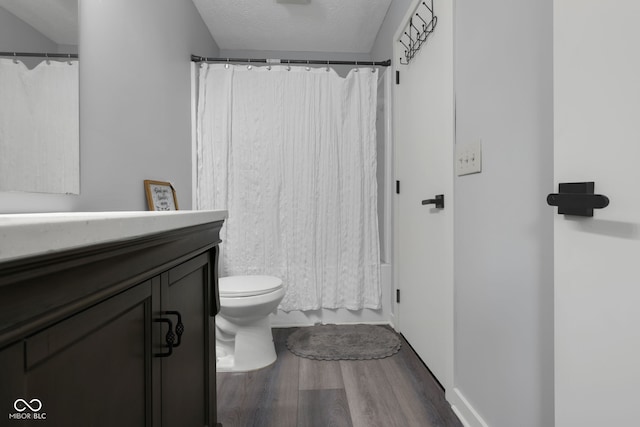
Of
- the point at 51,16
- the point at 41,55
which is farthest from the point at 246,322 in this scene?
the point at 51,16

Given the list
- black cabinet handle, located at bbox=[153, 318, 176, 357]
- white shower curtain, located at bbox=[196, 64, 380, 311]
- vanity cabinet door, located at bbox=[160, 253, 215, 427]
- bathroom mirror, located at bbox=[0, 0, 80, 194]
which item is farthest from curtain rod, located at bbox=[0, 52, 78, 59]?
white shower curtain, located at bbox=[196, 64, 380, 311]

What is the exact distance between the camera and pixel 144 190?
168 cm

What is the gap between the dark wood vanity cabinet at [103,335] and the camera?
0.35 m

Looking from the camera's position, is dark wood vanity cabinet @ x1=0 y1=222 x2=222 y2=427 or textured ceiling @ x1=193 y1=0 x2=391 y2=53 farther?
textured ceiling @ x1=193 y1=0 x2=391 y2=53

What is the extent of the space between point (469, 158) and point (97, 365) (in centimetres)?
129

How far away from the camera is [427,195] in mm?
1726

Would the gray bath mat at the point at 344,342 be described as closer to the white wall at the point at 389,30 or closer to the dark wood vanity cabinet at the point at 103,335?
the dark wood vanity cabinet at the point at 103,335

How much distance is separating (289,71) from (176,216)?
1.92 m

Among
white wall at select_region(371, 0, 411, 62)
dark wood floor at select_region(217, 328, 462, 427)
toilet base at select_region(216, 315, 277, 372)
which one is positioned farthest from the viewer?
white wall at select_region(371, 0, 411, 62)

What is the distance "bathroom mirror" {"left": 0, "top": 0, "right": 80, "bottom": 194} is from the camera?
91cm

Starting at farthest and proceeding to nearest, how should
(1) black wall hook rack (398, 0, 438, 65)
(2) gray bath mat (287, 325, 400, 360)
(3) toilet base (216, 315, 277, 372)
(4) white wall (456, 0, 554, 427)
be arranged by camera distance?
(2) gray bath mat (287, 325, 400, 360) → (3) toilet base (216, 315, 277, 372) → (1) black wall hook rack (398, 0, 438, 65) → (4) white wall (456, 0, 554, 427)

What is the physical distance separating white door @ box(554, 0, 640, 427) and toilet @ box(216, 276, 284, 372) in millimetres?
1324

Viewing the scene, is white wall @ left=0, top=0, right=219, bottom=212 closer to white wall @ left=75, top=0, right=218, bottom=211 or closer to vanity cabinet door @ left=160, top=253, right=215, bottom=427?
white wall @ left=75, top=0, right=218, bottom=211

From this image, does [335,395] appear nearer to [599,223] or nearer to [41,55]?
[599,223]
